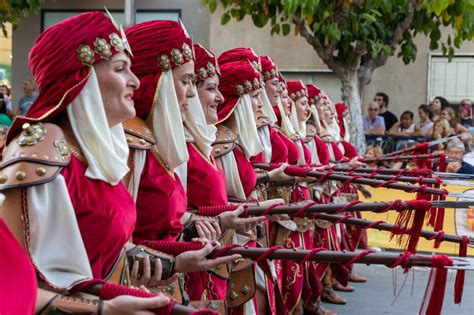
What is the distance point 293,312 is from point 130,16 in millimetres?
5891

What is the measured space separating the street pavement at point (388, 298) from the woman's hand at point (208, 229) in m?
3.60

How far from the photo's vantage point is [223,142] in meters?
5.43

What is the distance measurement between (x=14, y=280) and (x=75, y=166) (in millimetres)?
726

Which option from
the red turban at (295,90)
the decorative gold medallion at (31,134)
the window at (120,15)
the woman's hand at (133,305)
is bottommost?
the woman's hand at (133,305)

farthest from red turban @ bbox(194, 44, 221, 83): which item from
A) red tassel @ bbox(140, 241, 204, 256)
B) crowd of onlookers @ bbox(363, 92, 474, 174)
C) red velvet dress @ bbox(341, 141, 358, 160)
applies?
crowd of onlookers @ bbox(363, 92, 474, 174)

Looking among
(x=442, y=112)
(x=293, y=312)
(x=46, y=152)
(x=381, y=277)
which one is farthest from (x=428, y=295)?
(x=442, y=112)

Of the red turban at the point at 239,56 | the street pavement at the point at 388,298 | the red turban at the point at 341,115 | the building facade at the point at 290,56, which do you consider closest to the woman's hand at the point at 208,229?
the red turban at the point at 239,56

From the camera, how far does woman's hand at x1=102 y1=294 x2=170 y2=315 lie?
2.83 meters

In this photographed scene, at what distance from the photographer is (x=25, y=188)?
3037 mm

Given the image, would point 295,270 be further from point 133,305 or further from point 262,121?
point 133,305

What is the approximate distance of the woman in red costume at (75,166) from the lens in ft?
9.95

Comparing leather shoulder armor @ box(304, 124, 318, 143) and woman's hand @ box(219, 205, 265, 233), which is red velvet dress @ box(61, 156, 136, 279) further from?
leather shoulder armor @ box(304, 124, 318, 143)

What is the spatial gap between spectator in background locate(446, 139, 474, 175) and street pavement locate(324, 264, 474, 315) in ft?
3.85

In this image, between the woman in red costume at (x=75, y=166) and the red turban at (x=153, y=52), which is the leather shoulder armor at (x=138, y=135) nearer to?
the red turban at (x=153, y=52)
